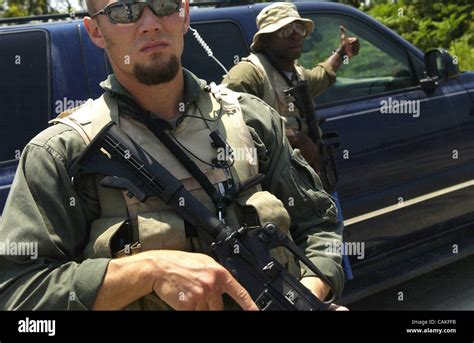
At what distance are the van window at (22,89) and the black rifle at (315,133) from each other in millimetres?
1222

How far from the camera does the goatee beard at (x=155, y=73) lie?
204cm

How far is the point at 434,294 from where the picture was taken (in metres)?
5.14

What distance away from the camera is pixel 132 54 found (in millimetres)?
2053

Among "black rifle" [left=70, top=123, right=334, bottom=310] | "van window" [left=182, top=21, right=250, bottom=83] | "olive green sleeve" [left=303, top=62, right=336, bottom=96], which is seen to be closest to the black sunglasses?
"black rifle" [left=70, top=123, right=334, bottom=310]

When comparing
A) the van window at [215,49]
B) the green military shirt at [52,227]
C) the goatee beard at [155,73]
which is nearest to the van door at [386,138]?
the van window at [215,49]

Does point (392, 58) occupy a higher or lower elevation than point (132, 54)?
lower

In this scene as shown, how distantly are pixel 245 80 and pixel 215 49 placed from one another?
33 cm

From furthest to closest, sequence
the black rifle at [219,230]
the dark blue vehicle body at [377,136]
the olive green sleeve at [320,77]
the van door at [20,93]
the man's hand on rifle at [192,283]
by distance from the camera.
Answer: the olive green sleeve at [320,77] < the dark blue vehicle body at [377,136] < the van door at [20,93] < the black rifle at [219,230] < the man's hand on rifle at [192,283]

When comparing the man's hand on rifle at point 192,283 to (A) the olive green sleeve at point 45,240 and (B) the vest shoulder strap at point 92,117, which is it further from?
(B) the vest shoulder strap at point 92,117
